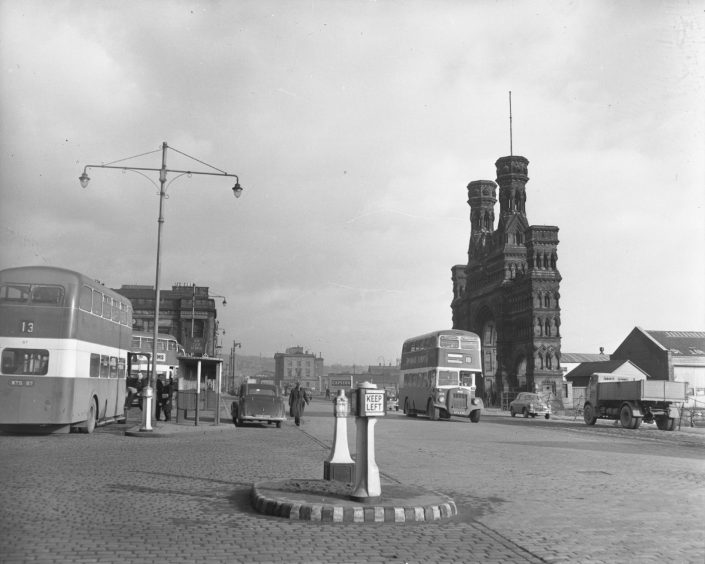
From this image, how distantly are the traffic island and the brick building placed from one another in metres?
60.0

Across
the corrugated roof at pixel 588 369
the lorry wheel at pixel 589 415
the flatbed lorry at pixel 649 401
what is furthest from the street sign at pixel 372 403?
the corrugated roof at pixel 588 369

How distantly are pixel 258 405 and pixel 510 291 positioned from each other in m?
68.6

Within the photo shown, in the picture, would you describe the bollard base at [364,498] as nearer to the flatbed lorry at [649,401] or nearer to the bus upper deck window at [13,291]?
the bus upper deck window at [13,291]

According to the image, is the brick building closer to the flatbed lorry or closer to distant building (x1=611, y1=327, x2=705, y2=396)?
distant building (x1=611, y1=327, x2=705, y2=396)

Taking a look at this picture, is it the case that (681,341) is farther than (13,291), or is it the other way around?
(681,341)

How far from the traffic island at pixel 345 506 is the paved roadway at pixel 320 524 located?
0.21m

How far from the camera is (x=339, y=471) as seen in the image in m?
10.6

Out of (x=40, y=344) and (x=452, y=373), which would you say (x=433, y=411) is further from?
(x=40, y=344)

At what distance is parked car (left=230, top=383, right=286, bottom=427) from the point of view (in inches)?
1047

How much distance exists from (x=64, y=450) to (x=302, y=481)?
774cm

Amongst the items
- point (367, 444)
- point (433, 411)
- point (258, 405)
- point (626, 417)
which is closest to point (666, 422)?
point (626, 417)

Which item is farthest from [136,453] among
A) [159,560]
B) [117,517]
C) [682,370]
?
[682,370]

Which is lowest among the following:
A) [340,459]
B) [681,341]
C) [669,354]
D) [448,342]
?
[340,459]

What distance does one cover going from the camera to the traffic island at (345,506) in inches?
321
